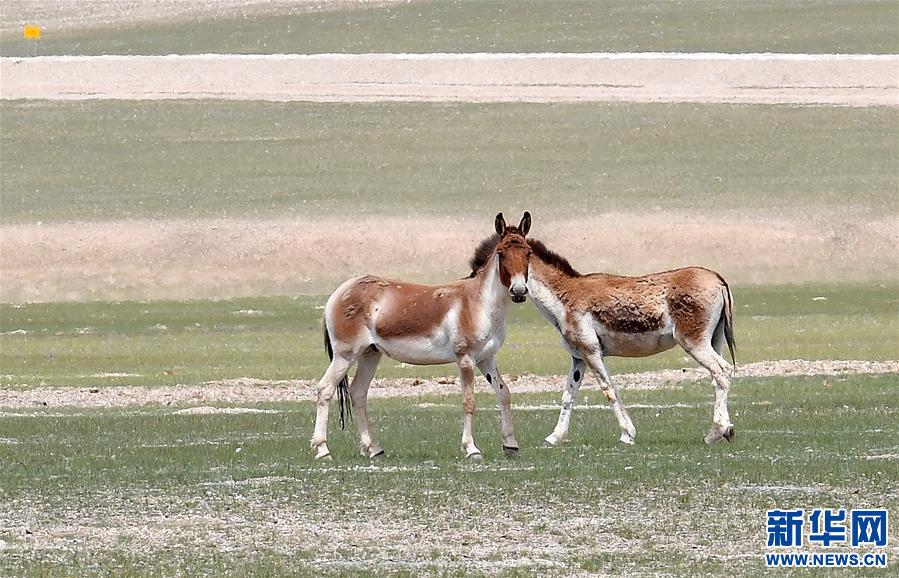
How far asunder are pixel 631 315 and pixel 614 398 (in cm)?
93

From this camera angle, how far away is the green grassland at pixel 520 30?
64.2m

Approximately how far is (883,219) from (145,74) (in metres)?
28.8

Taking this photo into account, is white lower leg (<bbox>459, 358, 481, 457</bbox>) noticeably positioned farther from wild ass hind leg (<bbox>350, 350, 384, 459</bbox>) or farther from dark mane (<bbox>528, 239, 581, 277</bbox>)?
dark mane (<bbox>528, 239, 581, 277</bbox>)

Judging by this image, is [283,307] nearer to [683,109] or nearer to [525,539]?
[683,109]

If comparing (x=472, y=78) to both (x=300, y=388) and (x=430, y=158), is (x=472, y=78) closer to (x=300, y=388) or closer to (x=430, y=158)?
(x=430, y=158)

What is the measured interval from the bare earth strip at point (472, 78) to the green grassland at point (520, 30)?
6.61ft

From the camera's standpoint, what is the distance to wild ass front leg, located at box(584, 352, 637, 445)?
713 inches

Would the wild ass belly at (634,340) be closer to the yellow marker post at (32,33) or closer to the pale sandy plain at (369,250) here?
the pale sandy plain at (369,250)

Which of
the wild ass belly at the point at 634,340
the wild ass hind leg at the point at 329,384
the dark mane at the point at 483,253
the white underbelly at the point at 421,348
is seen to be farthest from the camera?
the wild ass belly at the point at 634,340

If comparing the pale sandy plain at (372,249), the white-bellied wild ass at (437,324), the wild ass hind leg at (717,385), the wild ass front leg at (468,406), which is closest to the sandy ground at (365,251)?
the pale sandy plain at (372,249)

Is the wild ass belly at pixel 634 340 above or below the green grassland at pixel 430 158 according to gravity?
above

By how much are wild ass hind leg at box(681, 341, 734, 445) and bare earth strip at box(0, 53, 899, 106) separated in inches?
1550

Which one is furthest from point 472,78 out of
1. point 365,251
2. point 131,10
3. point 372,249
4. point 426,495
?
point 426,495

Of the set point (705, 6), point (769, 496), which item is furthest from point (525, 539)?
point (705, 6)
